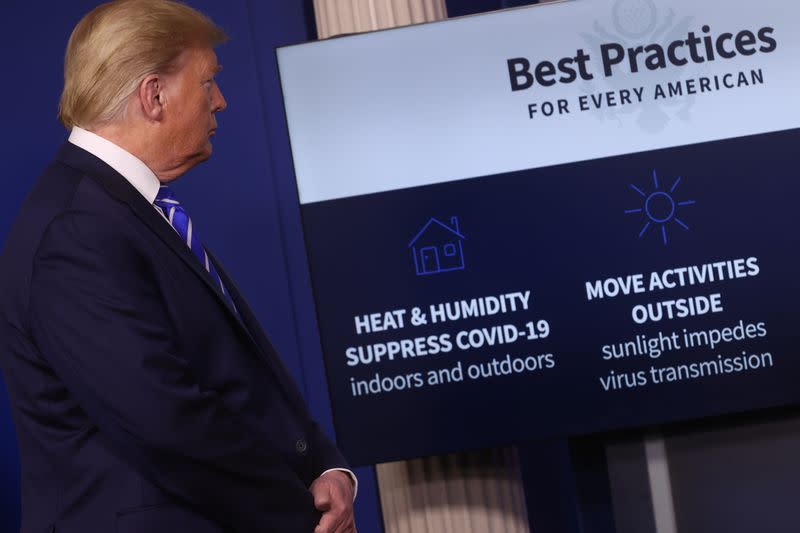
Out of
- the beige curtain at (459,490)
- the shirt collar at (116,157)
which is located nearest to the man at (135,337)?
the shirt collar at (116,157)

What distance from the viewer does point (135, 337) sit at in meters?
1.62

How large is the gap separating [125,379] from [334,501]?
49 centimetres

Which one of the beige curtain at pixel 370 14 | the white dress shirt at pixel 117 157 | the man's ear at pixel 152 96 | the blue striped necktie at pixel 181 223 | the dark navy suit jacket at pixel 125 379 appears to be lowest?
the dark navy suit jacket at pixel 125 379

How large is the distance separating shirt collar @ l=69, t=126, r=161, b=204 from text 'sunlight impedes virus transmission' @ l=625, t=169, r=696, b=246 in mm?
1328

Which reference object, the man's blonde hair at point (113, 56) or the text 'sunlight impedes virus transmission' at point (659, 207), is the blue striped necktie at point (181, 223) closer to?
the man's blonde hair at point (113, 56)

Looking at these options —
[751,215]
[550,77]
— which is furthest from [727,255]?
[550,77]

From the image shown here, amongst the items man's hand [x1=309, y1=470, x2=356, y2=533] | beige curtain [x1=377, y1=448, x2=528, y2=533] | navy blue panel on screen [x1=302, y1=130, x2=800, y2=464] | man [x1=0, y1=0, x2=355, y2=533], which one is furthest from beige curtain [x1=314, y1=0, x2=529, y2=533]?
man [x1=0, y1=0, x2=355, y2=533]

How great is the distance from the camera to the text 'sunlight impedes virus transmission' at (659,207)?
271 centimetres

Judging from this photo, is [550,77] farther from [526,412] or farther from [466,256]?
[526,412]

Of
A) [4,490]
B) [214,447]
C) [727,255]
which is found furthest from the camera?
[4,490]

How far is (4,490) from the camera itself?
12.2ft

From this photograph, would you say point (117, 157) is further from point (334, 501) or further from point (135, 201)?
point (334, 501)

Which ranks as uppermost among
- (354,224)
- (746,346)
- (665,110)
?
(665,110)

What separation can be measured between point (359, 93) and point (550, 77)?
48cm
